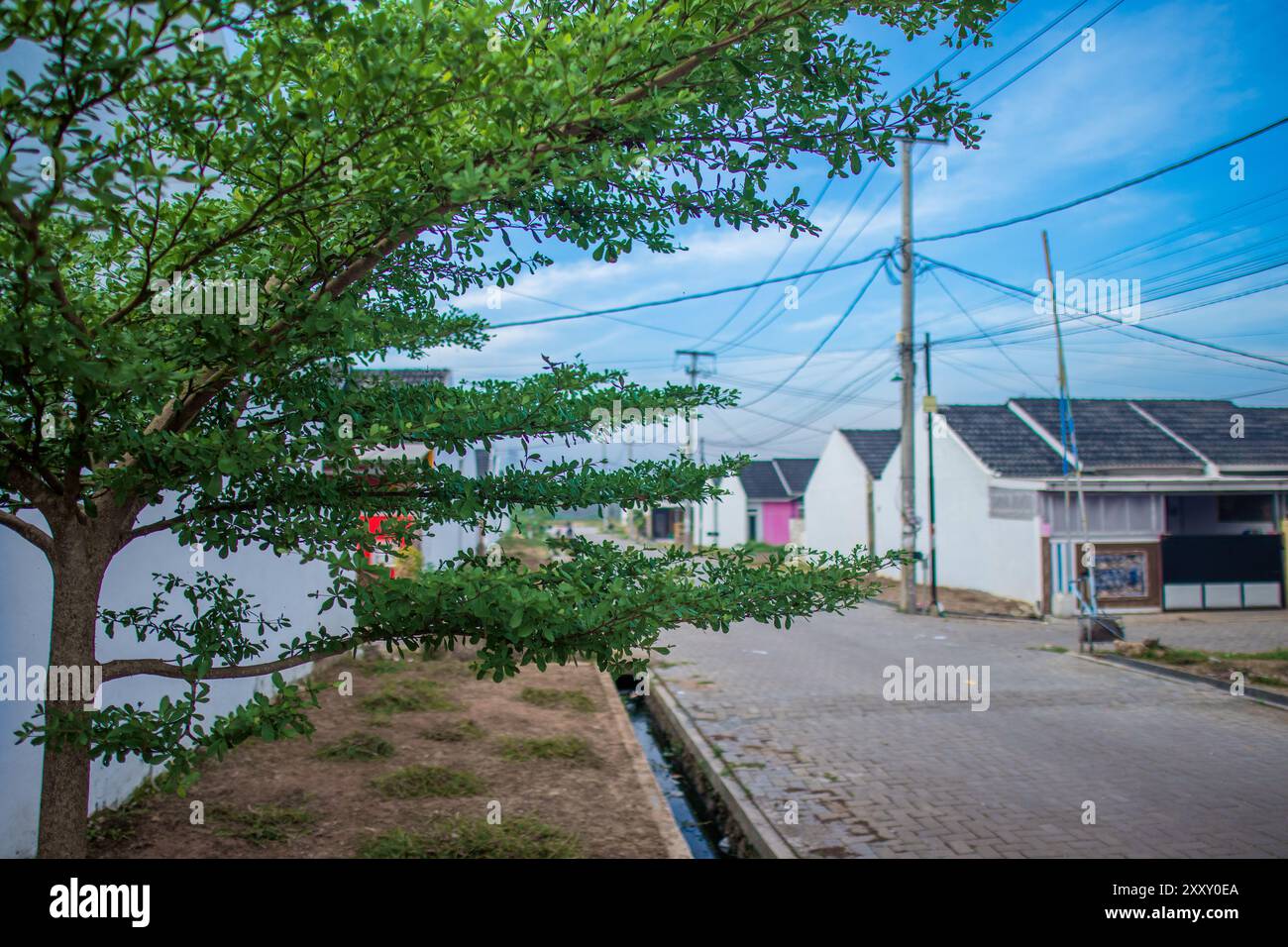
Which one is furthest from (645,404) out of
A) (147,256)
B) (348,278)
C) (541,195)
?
(147,256)

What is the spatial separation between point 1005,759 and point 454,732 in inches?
206

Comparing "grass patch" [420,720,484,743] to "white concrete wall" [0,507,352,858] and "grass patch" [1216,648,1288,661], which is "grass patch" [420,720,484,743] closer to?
"white concrete wall" [0,507,352,858]

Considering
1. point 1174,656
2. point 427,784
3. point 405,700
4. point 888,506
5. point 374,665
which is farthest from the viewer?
point 888,506

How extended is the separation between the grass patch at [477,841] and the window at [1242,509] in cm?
2305

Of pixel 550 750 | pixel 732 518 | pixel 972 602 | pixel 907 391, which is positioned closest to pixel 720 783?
pixel 550 750

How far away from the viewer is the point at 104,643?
229 inches

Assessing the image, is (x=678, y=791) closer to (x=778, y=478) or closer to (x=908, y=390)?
(x=908, y=390)

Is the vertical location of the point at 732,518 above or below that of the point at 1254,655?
above

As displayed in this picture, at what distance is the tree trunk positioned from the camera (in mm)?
3062

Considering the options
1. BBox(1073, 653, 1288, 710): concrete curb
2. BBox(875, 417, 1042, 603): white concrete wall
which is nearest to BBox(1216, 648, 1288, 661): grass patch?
BBox(1073, 653, 1288, 710): concrete curb

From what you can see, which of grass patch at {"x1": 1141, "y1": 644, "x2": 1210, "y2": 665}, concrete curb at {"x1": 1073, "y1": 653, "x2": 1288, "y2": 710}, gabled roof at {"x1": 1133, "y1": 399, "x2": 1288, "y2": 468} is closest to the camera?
concrete curb at {"x1": 1073, "y1": 653, "x2": 1288, "y2": 710}

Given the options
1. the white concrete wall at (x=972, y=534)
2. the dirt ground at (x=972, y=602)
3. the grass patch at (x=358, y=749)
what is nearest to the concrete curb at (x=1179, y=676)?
the dirt ground at (x=972, y=602)

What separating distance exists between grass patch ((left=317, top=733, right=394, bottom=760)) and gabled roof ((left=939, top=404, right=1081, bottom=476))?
16.5 metres
